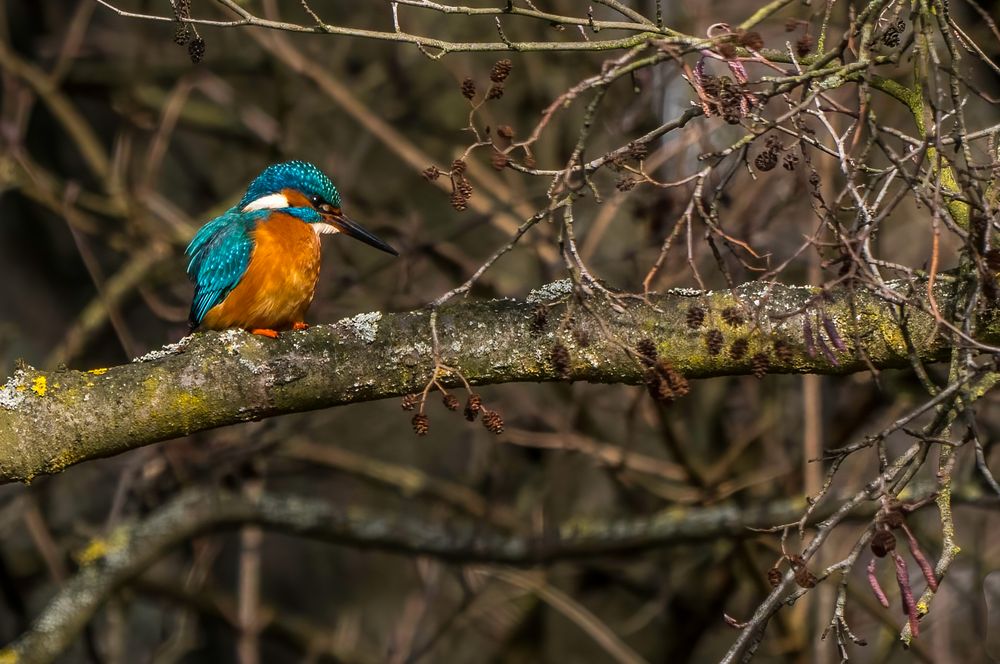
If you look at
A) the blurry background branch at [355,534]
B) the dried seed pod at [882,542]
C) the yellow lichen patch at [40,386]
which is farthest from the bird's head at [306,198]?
the dried seed pod at [882,542]

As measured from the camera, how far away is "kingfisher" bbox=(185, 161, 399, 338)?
338 cm

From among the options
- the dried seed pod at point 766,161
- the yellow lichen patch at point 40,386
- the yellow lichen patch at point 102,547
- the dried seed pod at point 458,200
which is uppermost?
the yellow lichen patch at point 102,547

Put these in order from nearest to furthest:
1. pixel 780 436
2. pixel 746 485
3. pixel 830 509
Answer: pixel 830 509 < pixel 746 485 < pixel 780 436

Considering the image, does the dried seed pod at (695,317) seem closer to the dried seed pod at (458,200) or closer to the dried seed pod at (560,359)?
the dried seed pod at (560,359)

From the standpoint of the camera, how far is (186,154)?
227 inches

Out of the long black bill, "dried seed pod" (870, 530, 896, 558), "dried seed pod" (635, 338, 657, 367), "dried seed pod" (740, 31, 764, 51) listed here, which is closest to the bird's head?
the long black bill

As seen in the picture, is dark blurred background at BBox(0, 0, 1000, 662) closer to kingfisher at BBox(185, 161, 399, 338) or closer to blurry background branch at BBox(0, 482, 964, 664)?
blurry background branch at BBox(0, 482, 964, 664)

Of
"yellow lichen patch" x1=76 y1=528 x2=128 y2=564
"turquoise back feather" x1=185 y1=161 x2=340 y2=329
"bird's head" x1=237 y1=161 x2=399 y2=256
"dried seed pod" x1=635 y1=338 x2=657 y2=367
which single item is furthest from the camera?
"yellow lichen patch" x1=76 y1=528 x2=128 y2=564

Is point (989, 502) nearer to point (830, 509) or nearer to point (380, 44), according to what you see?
point (830, 509)

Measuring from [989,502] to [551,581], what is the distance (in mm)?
2172

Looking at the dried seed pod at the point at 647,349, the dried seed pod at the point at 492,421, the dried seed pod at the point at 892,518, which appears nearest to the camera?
the dried seed pod at the point at 892,518

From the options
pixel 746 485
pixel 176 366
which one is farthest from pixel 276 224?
pixel 746 485

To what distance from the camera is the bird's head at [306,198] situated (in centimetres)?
372

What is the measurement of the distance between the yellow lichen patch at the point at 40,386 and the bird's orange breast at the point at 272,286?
1.10 meters
